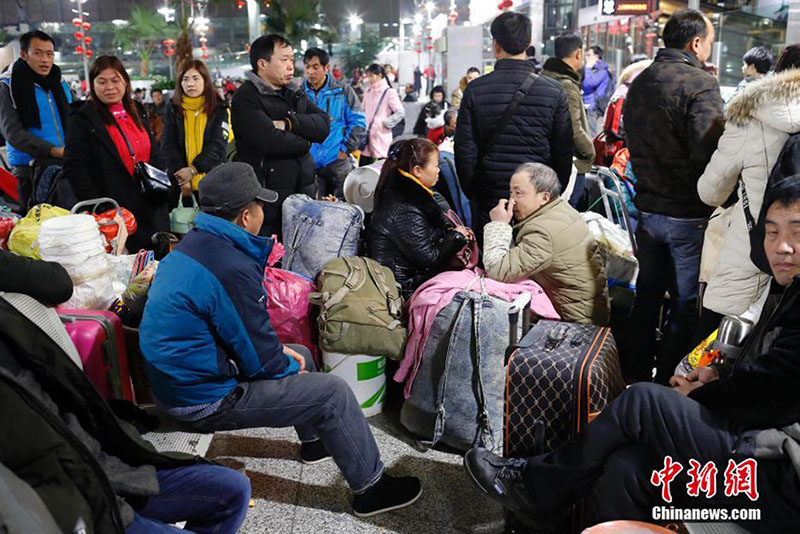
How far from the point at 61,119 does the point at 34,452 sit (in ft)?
13.9

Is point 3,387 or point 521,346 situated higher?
point 3,387

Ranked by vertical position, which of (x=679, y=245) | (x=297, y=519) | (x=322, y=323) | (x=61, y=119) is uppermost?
(x=61, y=119)

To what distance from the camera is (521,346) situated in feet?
8.34

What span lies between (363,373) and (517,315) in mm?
954

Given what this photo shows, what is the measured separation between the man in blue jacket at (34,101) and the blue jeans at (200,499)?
365 centimetres

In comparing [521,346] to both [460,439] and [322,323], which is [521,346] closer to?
[460,439]

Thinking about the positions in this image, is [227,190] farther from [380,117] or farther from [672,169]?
[380,117]

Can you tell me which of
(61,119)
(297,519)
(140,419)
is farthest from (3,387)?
(61,119)

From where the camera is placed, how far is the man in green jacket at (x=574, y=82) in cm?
439

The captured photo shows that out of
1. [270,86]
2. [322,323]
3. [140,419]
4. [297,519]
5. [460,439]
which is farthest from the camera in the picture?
[270,86]

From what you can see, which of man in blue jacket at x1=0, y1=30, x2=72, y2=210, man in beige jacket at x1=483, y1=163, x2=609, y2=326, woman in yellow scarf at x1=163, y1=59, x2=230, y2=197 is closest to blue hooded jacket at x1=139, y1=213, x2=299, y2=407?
man in beige jacket at x1=483, y1=163, x2=609, y2=326

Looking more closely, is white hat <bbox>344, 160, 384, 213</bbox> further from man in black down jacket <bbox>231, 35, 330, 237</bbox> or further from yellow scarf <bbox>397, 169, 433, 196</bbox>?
yellow scarf <bbox>397, 169, 433, 196</bbox>

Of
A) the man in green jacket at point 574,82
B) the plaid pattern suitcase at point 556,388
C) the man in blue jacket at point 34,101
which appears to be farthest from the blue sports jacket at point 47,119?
the plaid pattern suitcase at point 556,388

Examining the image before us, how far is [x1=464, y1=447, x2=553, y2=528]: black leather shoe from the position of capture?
7.68 feet
